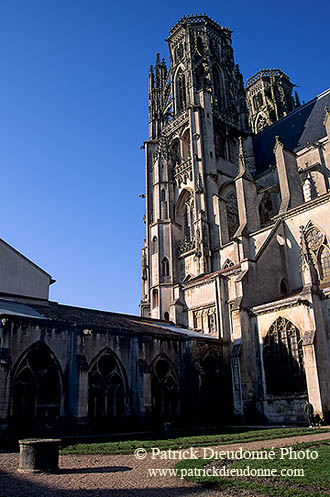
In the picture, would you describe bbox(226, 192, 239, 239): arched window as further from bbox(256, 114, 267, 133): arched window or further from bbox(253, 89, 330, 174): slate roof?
bbox(256, 114, 267, 133): arched window

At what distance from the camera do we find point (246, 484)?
791 cm

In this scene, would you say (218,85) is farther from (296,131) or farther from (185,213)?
(185,213)

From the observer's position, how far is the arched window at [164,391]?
22469mm

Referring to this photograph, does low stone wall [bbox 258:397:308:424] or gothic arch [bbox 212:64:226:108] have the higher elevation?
gothic arch [bbox 212:64:226:108]

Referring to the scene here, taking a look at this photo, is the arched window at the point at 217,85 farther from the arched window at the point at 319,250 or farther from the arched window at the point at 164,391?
the arched window at the point at 164,391

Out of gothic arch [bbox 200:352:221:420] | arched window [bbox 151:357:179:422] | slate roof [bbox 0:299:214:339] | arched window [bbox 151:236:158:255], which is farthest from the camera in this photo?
arched window [bbox 151:236:158:255]

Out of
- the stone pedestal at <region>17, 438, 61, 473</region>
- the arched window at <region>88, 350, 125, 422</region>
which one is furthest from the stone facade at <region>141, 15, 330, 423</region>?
the stone pedestal at <region>17, 438, 61, 473</region>

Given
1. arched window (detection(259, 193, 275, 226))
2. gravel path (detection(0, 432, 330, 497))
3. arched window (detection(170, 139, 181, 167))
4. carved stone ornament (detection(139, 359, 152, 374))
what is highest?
arched window (detection(170, 139, 181, 167))

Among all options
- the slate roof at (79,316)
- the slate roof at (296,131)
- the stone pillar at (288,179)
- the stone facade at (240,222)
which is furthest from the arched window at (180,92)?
the slate roof at (79,316)

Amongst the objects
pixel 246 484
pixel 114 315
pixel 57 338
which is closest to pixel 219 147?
pixel 114 315

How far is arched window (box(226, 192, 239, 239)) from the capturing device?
40.2 m

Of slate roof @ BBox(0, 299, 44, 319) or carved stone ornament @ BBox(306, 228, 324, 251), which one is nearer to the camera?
slate roof @ BBox(0, 299, 44, 319)

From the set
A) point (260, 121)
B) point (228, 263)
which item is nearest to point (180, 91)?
point (260, 121)

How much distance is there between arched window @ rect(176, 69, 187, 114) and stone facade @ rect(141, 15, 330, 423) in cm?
13
